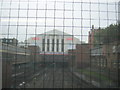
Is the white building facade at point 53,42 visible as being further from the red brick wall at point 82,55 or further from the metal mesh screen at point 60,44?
the red brick wall at point 82,55

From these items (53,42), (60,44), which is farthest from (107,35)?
(53,42)

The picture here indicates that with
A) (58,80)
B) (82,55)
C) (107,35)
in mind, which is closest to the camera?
(58,80)

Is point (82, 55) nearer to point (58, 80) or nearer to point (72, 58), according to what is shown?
point (72, 58)

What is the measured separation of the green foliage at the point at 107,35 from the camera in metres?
18.7

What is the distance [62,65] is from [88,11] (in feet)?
29.8

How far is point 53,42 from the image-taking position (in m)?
18.8

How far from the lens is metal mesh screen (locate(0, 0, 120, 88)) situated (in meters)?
18.4

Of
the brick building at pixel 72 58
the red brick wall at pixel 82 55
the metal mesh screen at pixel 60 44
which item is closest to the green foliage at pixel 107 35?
the metal mesh screen at pixel 60 44

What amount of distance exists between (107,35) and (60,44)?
7119 millimetres

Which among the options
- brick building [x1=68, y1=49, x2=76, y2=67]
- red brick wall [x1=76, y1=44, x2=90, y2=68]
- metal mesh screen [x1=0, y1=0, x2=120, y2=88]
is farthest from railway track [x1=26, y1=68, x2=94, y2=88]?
red brick wall [x1=76, y1=44, x2=90, y2=68]

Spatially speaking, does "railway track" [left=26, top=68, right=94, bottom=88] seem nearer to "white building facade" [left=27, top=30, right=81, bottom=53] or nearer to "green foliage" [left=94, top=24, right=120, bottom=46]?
"white building facade" [left=27, top=30, right=81, bottom=53]

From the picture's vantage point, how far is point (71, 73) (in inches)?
729

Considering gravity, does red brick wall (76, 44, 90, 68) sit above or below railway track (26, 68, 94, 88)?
above

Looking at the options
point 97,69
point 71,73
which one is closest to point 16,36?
point 71,73
